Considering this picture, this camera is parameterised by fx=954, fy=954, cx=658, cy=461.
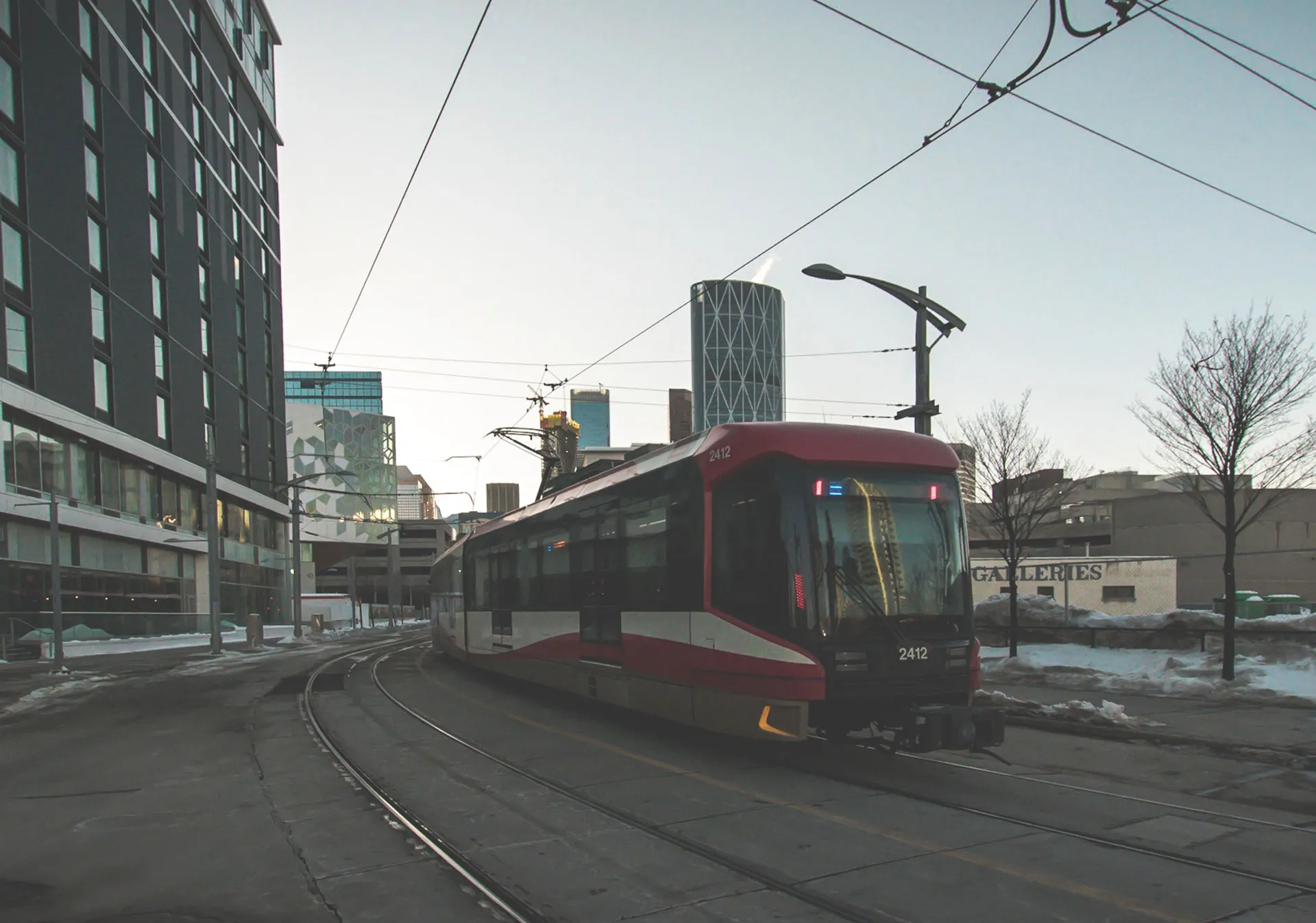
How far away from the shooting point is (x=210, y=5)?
56.7 metres

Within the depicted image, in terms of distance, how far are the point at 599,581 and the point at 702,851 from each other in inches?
228

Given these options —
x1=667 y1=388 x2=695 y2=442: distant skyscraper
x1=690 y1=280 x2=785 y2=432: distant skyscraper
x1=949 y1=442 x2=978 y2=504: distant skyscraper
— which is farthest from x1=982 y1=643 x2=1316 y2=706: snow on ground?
x1=690 y1=280 x2=785 y2=432: distant skyscraper

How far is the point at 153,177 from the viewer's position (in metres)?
47.7

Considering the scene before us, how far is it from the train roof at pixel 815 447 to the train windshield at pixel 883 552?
0.14m

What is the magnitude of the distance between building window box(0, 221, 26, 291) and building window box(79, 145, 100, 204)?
6.51 m

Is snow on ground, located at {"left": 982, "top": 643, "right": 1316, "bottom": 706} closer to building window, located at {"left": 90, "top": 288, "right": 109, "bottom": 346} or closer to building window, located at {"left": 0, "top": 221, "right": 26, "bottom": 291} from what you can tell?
building window, located at {"left": 0, "top": 221, "right": 26, "bottom": 291}

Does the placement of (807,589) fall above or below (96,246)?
below

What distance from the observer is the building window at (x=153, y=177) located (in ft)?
153

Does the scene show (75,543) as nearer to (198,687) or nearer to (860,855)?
(198,687)

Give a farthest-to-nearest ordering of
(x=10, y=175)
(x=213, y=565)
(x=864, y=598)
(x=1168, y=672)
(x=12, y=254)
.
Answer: (x=10, y=175) → (x=12, y=254) → (x=213, y=565) → (x=1168, y=672) → (x=864, y=598)

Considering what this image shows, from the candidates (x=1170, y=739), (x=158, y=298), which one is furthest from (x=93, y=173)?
(x=1170, y=739)

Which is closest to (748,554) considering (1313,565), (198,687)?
(198,687)

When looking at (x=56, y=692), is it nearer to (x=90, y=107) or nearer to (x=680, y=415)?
(x=90, y=107)

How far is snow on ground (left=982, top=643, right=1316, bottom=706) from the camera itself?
12648 mm
